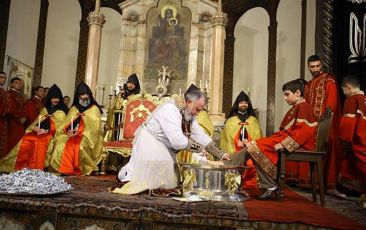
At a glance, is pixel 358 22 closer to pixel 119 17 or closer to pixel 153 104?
pixel 153 104

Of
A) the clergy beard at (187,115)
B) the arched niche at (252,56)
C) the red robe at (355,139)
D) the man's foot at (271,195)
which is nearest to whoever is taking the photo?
the man's foot at (271,195)

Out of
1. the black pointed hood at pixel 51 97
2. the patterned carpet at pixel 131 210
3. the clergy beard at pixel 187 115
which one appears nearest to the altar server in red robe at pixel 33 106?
the black pointed hood at pixel 51 97

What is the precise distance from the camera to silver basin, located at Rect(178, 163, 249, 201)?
404cm

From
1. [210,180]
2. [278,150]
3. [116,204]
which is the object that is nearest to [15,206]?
[116,204]

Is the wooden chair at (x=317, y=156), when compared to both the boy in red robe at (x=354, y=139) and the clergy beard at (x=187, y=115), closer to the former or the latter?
the boy in red robe at (x=354, y=139)

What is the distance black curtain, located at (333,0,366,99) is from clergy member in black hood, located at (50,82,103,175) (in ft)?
15.5

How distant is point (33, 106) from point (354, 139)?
7.21m

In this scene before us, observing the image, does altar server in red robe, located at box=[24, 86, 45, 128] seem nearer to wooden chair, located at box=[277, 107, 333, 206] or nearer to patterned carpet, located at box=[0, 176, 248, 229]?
patterned carpet, located at box=[0, 176, 248, 229]

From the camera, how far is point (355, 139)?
5180 millimetres

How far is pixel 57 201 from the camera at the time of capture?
3287 millimetres

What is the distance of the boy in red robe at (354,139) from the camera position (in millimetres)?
5098

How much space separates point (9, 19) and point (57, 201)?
8583 mm

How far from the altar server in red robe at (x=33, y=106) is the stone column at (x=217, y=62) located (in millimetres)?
4360

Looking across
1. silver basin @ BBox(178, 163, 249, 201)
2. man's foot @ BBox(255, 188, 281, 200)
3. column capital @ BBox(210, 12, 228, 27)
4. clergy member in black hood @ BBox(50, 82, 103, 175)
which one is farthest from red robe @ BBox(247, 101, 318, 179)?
column capital @ BBox(210, 12, 228, 27)
